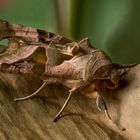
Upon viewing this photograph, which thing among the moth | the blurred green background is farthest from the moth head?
the blurred green background

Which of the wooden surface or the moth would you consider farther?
the moth

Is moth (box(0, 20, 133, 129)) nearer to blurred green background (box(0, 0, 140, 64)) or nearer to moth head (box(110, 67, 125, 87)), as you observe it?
moth head (box(110, 67, 125, 87))

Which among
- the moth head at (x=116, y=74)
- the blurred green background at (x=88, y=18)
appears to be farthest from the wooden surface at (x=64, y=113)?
the blurred green background at (x=88, y=18)

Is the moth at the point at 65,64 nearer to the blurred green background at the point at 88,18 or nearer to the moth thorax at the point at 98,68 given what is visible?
the moth thorax at the point at 98,68

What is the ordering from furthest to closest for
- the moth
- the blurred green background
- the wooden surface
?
the blurred green background → the moth → the wooden surface

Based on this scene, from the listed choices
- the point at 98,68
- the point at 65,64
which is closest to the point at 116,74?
the point at 98,68

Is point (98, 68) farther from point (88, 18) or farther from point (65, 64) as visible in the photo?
point (88, 18)

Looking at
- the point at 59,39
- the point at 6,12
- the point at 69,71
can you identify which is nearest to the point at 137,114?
the point at 69,71
